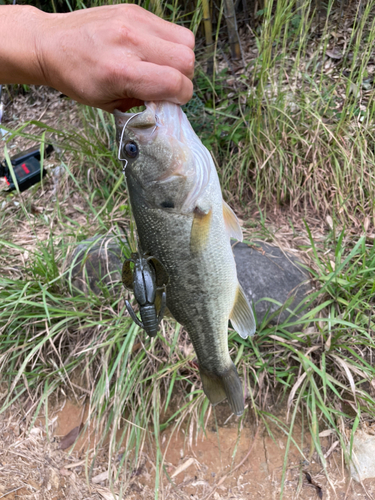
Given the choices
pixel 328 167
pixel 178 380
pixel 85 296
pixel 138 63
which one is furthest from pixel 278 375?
pixel 138 63

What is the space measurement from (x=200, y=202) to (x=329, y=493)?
6.66ft

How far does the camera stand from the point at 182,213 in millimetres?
1315

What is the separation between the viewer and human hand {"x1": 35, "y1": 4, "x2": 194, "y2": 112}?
1110mm

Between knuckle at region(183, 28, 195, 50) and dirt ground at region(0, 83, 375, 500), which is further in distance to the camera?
dirt ground at region(0, 83, 375, 500)

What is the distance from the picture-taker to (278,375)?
2.22 meters

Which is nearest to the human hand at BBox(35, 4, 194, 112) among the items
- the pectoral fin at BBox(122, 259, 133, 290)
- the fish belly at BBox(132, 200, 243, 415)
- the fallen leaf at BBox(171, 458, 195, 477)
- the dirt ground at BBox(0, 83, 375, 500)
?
the fish belly at BBox(132, 200, 243, 415)

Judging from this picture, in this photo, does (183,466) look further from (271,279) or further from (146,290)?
(146,290)

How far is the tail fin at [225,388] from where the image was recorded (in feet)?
5.03

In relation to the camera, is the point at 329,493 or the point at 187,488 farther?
the point at 187,488

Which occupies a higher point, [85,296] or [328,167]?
[328,167]

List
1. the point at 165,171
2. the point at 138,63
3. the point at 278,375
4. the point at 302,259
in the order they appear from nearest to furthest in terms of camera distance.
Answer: the point at 138,63 → the point at 165,171 → the point at 278,375 → the point at 302,259

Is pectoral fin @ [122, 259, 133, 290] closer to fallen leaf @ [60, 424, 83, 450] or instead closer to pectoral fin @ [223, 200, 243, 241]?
pectoral fin @ [223, 200, 243, 241]

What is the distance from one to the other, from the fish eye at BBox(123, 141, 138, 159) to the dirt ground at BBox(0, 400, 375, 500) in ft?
6.26

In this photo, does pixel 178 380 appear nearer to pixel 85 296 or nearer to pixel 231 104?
pixel 85 296
